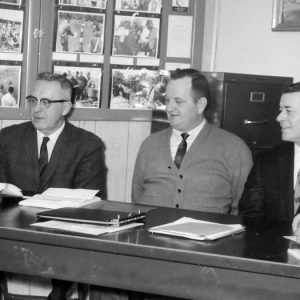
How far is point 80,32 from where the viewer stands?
13.0 feet

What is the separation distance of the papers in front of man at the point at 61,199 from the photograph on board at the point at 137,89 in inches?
50.0

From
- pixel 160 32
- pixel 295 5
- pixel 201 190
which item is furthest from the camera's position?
pixel 160 32

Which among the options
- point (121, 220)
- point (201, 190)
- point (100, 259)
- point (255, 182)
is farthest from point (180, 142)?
point (100, 259)

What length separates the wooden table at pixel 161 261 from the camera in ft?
6.54

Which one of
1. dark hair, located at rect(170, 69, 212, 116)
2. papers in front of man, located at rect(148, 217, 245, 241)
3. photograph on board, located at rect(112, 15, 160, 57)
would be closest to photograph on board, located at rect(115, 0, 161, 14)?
photograph on board, located at rect(112, 15, 160, 57)

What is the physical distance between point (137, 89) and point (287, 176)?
144 cm

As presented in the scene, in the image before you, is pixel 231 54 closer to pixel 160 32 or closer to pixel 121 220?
pixel 160 32

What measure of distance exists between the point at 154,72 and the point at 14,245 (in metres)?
2.16

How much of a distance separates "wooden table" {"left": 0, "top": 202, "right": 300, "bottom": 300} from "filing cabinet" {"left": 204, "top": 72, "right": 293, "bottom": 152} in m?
1.48

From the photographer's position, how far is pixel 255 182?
312 centimetres

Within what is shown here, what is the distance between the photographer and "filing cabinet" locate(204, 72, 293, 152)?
3.76 meters

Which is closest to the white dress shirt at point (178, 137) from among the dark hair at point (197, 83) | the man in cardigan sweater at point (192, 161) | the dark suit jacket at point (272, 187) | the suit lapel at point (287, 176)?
the man in cardigan sweater at point (192, 161)

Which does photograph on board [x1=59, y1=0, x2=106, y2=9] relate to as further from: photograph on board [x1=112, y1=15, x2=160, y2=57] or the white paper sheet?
the white paper sheet

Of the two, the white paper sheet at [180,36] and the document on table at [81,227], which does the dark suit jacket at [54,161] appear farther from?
the document on table at [81,227]
